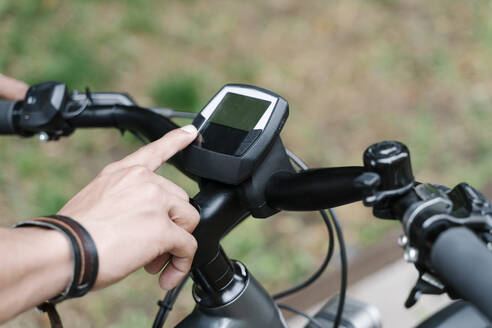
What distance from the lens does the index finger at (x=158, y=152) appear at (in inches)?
33.3

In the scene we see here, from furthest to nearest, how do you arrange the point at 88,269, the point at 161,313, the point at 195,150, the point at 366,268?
1. the point at 366,268
2. the point at 161,313
3. the point at 195,150
4. the point at 88,269

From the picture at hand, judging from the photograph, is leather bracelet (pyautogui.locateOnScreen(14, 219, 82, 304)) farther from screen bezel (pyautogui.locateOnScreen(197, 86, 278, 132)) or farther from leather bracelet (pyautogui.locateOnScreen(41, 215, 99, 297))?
screen bezel (pyautogui.locateOnScreen(197, 86, 278, 132))

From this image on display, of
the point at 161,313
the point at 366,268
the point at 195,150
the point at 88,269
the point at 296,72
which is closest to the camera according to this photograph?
the point at 88,269

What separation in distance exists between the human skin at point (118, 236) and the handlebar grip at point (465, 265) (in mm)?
353

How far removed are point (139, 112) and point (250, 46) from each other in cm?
266

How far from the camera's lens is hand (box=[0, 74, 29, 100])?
1.28 m

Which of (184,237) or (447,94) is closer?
(184,237)

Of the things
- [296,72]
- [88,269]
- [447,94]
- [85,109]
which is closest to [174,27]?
[296,72]

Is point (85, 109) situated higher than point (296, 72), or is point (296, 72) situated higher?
point (85, 109)

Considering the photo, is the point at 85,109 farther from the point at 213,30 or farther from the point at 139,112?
the point at 213,30

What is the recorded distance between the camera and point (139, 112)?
1.07 metres

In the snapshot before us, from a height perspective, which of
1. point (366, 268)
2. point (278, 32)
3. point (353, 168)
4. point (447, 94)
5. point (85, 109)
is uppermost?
point (353, 168)

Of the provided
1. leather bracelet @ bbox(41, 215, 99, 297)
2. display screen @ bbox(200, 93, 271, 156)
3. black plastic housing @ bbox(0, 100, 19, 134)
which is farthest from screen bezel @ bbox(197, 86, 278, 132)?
black plastic housing @ bbox(0, 100, 19, 134)

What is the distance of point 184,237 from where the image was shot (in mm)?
774
